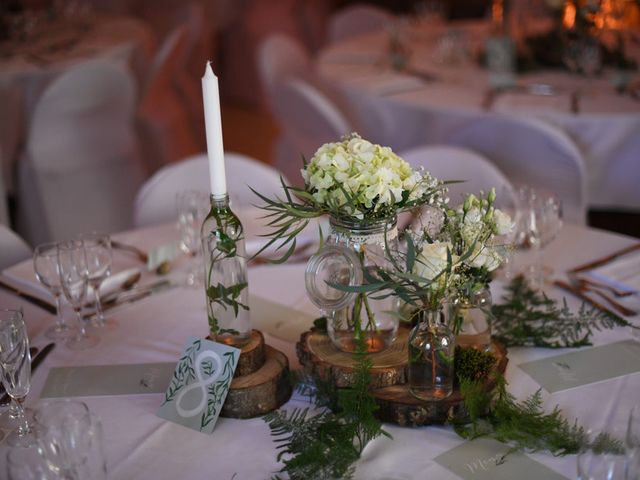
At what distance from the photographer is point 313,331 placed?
1.55 m

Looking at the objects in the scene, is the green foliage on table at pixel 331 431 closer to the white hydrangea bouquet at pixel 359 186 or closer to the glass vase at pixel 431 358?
the glass vase at pixel 431 358

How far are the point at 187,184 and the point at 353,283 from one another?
1.34m

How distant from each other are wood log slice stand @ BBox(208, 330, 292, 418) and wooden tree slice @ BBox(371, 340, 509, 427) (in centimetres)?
17

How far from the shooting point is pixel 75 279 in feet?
5.67

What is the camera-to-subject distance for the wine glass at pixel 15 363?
1.38 metres

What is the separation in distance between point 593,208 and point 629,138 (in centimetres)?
57

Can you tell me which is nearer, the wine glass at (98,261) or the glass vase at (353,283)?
the glass vase at (353,283)

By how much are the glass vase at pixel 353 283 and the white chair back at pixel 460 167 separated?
3.54ft

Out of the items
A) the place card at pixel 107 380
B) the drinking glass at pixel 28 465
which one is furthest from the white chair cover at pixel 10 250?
the drinking glass at pixel 28 465

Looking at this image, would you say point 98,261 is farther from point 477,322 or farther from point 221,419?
point 477,322

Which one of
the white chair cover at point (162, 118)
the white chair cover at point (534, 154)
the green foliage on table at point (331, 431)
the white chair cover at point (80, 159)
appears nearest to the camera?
the green foliage on table at point (331, 431)

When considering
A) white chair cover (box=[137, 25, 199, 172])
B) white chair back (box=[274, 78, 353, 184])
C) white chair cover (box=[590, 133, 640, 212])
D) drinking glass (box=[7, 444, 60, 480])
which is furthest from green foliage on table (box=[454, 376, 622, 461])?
white chair cover (box=[137, 25, 199, 172])

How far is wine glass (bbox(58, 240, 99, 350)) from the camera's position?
1.72 metres

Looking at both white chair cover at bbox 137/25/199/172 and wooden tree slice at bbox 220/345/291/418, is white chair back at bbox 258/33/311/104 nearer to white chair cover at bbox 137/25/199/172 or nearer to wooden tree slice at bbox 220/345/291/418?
white chair cover at bbox 137/25/199/172
